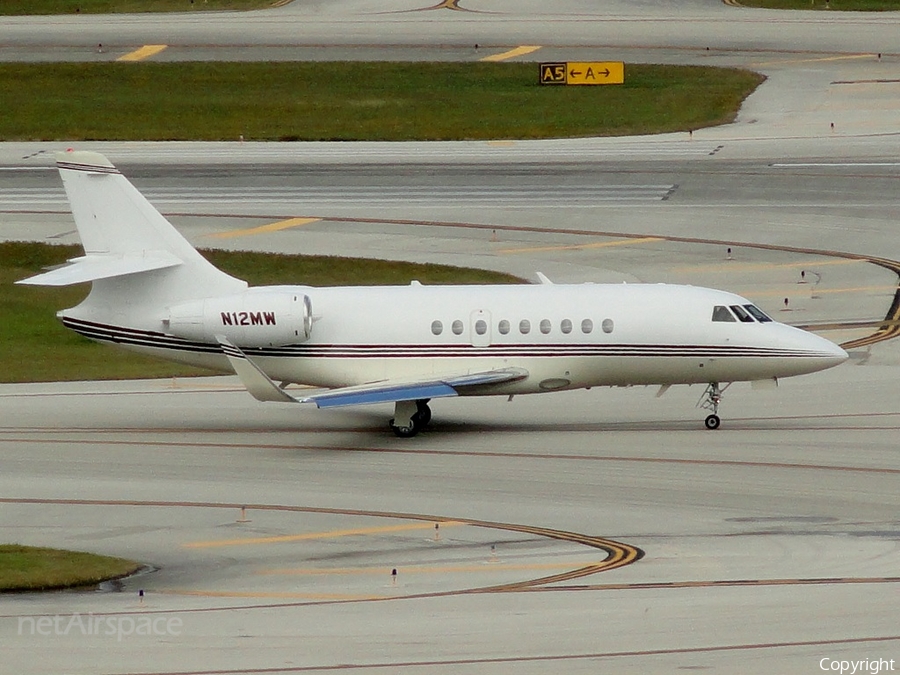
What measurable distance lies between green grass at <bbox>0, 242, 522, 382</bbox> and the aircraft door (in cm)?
999

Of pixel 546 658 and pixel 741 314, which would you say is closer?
pixel 546 658

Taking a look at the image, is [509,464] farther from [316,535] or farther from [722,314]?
[722,314]

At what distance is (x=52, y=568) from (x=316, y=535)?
4.39 metres

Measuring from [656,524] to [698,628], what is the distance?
246 inches

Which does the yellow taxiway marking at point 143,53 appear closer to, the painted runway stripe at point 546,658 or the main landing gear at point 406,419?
the main landing gear at point 406,419

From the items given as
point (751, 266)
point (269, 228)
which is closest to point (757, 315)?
point (751, 266)

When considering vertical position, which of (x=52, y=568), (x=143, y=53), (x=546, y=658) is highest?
(x=143, y=53)

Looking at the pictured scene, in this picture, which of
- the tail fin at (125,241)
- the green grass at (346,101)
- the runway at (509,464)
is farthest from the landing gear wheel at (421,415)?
the green grass at (346,101)

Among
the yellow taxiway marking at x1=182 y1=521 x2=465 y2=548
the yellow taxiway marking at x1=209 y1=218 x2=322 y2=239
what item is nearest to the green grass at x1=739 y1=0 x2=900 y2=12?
the yellow taxiway marking at x1=209 y1=218 x2=322 y2=239

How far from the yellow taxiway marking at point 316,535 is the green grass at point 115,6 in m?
74.1

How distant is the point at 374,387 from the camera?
3403 cm

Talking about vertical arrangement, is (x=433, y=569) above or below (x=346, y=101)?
below

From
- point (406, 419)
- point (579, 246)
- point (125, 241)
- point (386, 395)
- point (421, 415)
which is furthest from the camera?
point (579, 246)

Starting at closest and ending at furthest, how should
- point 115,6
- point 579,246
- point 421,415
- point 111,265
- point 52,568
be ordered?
point 52,568
point 421,415
point 111,265
point 579,246
point 115,6
